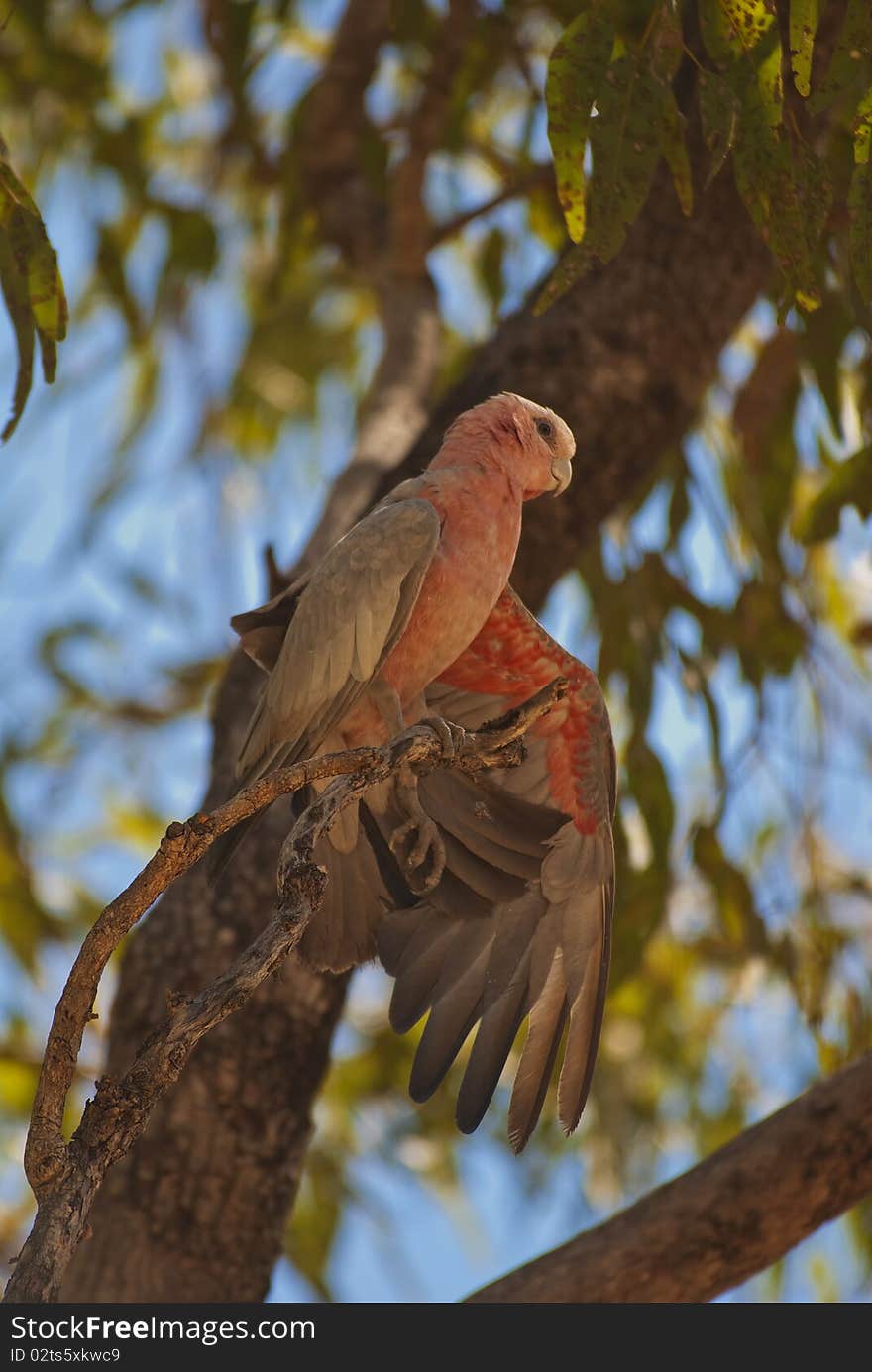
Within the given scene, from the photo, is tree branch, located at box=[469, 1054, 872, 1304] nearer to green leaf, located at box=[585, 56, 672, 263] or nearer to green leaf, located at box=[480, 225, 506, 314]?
green leaf, located at box=[585, 56, 672, 263]

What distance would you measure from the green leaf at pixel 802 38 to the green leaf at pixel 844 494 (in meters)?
0.95

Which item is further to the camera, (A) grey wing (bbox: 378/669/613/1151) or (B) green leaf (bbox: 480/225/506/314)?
(B) green leaf (bbox: 480/225/506/314)

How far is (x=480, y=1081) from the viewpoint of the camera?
2500mm

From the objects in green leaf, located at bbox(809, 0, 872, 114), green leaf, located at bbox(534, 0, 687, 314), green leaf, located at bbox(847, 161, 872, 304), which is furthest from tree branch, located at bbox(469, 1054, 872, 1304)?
green leaf, located at bbox(809, 0, 872, 114)

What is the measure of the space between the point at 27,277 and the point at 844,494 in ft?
4.76

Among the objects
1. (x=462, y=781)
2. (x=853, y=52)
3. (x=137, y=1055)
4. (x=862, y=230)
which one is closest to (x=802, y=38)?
(x=853, y=52)

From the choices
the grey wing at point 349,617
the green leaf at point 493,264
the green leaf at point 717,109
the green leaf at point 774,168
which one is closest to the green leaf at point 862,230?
the green leaf at point 774,168

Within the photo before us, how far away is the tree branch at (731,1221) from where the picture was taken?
241 cm

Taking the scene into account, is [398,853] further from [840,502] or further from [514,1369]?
[840,502]

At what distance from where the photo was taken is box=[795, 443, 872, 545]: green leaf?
2.73 meters

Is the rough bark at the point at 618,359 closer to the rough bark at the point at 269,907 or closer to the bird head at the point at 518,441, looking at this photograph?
the rough bark at the point at 269,907

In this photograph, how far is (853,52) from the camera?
6.23 feet

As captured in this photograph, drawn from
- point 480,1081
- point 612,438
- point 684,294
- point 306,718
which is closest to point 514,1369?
point 480,1081

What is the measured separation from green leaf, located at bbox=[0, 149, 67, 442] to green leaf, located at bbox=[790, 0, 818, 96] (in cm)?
97
